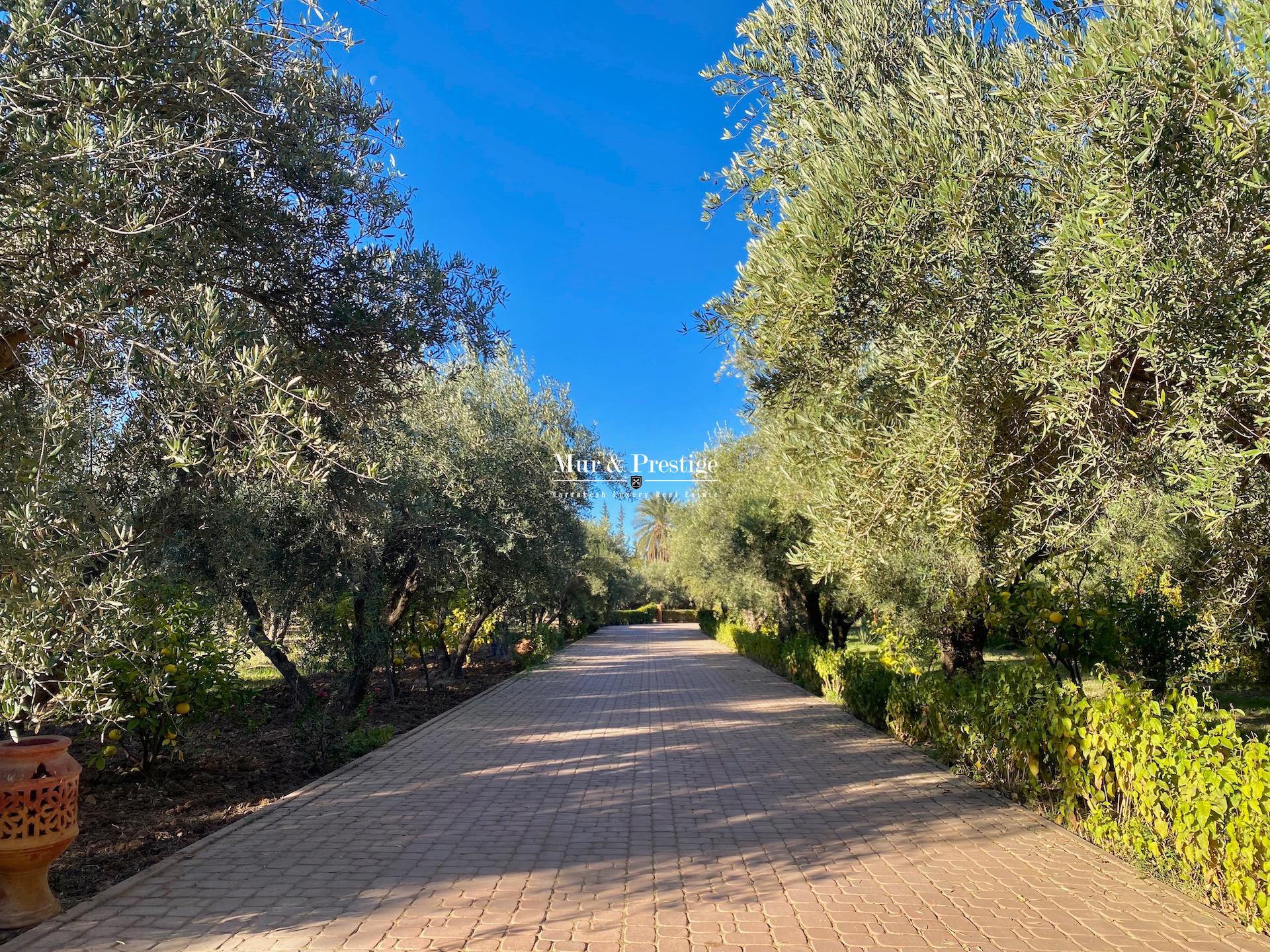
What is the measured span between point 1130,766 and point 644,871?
11.0 ft

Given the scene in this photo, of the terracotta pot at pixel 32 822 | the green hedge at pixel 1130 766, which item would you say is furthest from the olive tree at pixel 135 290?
the green hedge at pixel 1130 766

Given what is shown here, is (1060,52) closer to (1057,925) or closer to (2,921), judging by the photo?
(1057,925)

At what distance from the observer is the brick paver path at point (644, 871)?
454cm

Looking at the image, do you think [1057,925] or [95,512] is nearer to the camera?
[95,512]

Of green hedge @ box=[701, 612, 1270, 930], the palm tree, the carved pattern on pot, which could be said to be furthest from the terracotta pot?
the palm tree

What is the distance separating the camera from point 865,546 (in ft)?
21.5

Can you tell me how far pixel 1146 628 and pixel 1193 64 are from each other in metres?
7.46

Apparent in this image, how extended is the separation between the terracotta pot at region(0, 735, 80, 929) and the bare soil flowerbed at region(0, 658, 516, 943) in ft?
0.57

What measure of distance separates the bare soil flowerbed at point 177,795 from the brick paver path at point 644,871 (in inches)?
15.3

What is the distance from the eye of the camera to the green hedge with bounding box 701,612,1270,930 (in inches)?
177

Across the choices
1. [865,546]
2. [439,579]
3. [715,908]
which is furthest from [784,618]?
[715,908]

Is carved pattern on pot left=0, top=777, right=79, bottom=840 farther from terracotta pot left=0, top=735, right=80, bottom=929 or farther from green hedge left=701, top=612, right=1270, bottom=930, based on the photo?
green hedge left=701, top=612, right=1270, bottom=930

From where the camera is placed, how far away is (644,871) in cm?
575

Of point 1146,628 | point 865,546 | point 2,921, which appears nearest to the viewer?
point 2,921
